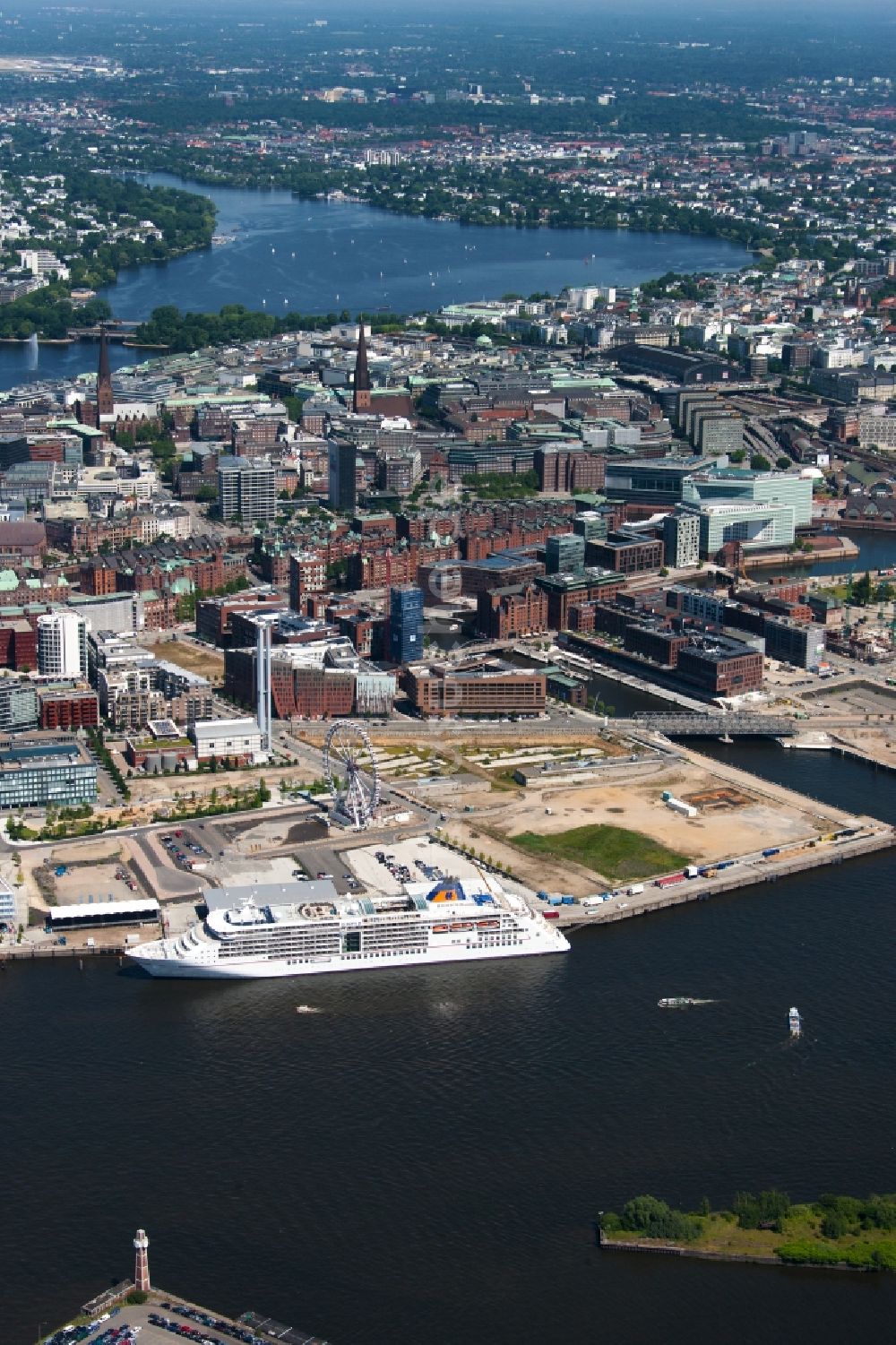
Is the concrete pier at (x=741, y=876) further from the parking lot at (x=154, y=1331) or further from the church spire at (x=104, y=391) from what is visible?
the church spire at (x=104, y=391)

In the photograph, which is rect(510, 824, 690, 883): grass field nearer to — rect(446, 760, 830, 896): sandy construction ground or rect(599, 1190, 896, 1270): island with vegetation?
rect(446, 760, 830, 896): sandy construction ground

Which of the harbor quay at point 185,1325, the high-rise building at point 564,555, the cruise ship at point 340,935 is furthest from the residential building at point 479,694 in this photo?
the harbor quay at point 185,1325

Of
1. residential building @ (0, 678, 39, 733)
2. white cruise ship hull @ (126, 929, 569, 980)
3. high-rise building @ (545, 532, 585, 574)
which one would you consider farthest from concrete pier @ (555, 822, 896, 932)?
high-rise building @ (545, 532, 585, 574)

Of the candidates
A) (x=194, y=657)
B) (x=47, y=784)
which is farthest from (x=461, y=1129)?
(x=194, y=657)

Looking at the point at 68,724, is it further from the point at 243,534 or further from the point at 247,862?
the point at 243,534

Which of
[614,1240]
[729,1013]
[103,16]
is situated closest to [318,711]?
[729,1013]
